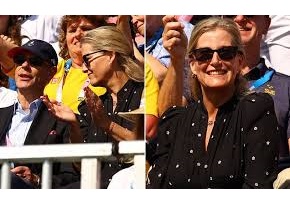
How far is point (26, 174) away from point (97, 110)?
1.40ft

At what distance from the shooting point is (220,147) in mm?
3377

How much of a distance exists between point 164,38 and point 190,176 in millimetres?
626

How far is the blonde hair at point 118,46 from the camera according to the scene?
355cm

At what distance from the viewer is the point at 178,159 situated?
344cm

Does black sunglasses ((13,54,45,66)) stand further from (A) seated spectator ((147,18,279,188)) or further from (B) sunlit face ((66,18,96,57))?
(A) seated spectator ((147,18,279,188))

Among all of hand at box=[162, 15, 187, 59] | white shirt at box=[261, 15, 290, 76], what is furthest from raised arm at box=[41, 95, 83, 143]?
white shirt at box=[261, 15, 290, 76]

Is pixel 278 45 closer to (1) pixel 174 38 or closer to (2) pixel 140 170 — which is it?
(1) pixel 174 38

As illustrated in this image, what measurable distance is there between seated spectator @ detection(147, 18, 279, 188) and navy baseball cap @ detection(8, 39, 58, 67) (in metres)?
0.54

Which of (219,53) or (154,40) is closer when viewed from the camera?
(219,53)

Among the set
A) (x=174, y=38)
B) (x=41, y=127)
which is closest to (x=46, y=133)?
(x=41, y=127)

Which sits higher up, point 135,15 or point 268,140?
point 135,15
